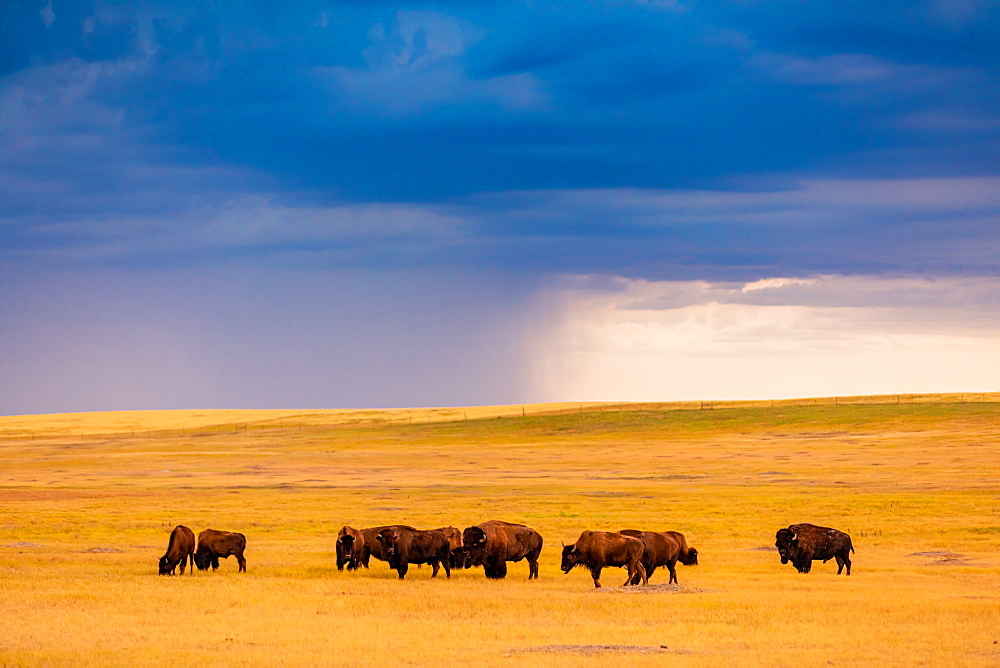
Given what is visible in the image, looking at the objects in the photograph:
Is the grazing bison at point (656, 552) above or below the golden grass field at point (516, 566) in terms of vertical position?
above

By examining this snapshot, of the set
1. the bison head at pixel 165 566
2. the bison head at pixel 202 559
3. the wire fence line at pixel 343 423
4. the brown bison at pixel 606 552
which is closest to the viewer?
the brown bison at pixel 606 552

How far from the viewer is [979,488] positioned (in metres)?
63.9

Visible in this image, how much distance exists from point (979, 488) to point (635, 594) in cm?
→ 4108

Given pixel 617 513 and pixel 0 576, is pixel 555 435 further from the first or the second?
pixel 0 576

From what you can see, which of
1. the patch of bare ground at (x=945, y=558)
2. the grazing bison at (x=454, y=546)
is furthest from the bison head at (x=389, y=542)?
the patch of bare ground at (x=945, y=558)

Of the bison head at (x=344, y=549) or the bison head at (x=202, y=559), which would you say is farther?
the bison head at (x=202, y=559)

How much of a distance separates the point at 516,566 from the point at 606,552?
7362 millimetres

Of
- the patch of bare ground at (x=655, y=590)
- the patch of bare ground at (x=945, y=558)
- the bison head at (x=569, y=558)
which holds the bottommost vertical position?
the patch of bare ground at (x=945, y=558)

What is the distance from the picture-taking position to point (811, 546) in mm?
34094

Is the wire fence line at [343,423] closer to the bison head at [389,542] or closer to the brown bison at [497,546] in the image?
the brown bison at [497,546]

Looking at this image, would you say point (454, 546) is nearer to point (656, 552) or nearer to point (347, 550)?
point (347, 550)

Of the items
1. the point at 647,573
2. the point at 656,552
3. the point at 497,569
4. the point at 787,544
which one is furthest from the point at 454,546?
the point at 787,544

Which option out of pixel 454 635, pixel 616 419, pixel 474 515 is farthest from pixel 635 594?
pixel 616 419

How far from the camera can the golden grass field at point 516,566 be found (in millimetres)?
22219
